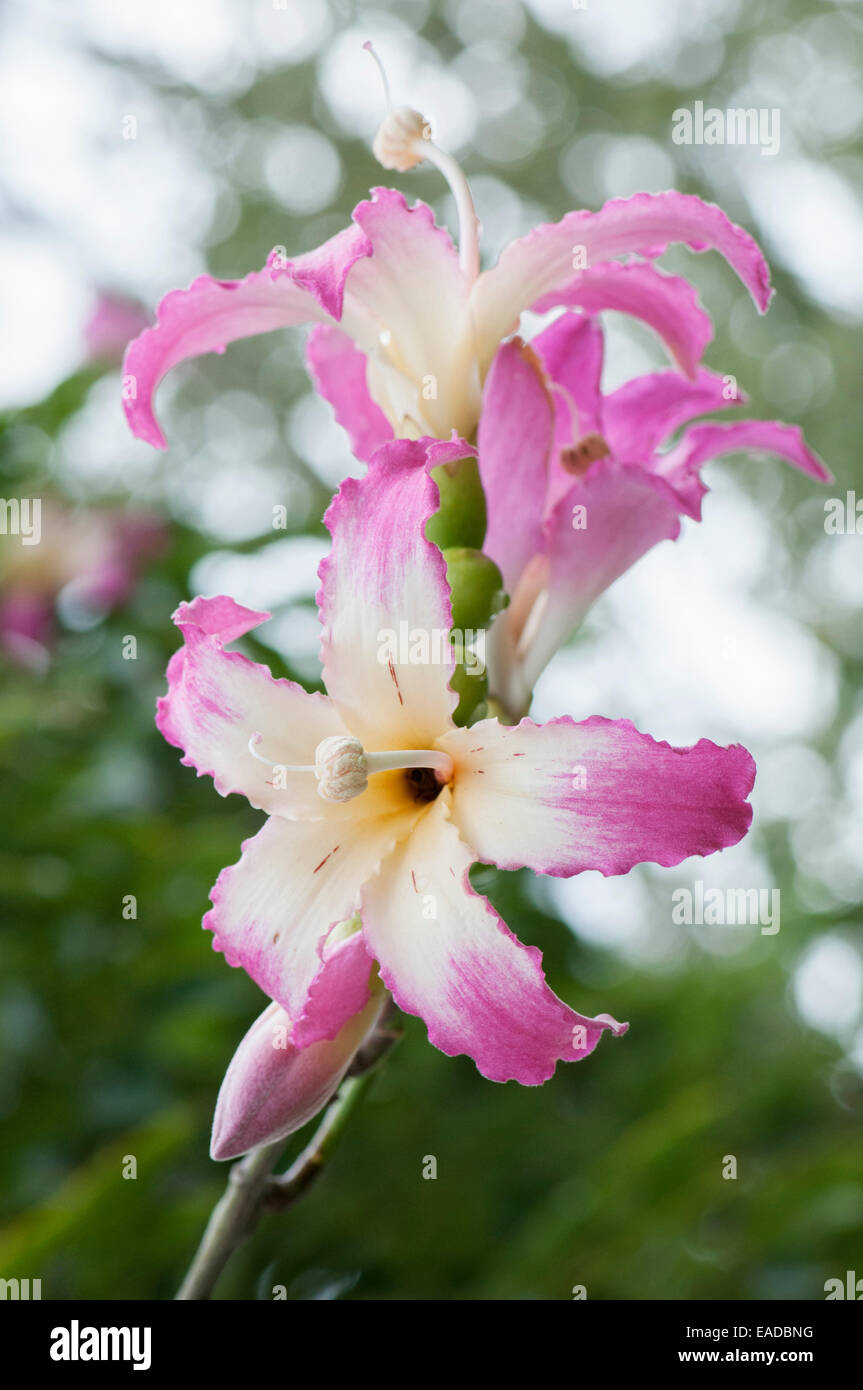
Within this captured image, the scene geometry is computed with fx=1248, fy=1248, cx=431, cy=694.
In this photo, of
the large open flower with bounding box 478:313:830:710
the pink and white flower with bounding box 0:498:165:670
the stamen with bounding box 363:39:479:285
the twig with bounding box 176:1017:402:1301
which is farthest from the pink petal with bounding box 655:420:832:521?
the pink and white flower with bounding box 0:498:165:670

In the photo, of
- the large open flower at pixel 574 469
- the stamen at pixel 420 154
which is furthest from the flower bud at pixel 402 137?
the large open flower at pixel 574 469

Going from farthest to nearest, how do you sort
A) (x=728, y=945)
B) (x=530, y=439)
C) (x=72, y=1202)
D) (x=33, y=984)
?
(x=728, y=945) < (x=33, y=984) < (x=72, y=1202) < (x=530, y=439)

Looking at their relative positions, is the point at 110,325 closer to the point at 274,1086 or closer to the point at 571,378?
the point at 571,378

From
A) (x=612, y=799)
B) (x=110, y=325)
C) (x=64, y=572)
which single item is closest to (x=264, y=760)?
(x=612, y=799)

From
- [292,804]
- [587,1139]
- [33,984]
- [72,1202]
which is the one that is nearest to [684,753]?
[292,804]

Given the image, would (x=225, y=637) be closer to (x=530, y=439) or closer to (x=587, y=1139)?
(x=530, y=439)

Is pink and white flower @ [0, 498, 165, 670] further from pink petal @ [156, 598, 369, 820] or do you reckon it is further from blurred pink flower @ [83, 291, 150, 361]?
pink petal @ [156, 598, 369, 820]

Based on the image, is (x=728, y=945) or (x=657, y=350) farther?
(x=657, y=350)
